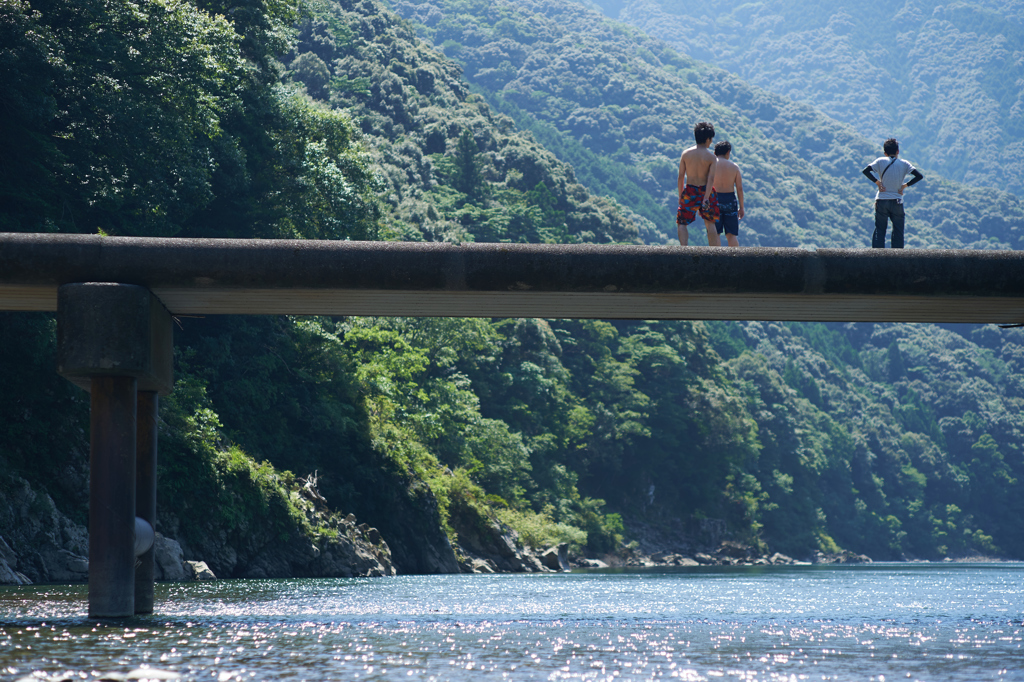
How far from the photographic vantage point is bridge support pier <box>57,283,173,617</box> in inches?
518

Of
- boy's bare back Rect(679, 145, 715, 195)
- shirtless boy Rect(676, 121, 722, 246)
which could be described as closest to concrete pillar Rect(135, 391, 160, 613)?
shirtless boy Rect(676, 121, 722, 246)

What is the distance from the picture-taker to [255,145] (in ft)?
156

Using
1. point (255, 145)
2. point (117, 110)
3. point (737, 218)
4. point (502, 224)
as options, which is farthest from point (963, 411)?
point (737, 218)

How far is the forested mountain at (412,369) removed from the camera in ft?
110

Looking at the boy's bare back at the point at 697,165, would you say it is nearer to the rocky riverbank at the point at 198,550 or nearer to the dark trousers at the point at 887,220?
the dark trousers at the point at 887,220

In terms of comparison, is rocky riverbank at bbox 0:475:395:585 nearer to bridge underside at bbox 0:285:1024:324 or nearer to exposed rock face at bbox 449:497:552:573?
exposed rock face at bbox 449:497:552:573

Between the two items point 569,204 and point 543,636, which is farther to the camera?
point 569,204

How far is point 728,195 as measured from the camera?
52.2 feet

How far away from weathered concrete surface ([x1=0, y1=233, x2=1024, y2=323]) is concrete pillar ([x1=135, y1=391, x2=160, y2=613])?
6.19 feet

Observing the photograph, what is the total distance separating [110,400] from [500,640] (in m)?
5.69

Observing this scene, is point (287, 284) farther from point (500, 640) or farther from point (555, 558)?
point (555, 558)

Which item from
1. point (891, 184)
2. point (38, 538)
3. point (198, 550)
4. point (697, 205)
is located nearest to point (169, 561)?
point (198, 550)

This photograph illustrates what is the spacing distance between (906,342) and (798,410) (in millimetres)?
44348

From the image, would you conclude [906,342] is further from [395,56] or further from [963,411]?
[395,56]
